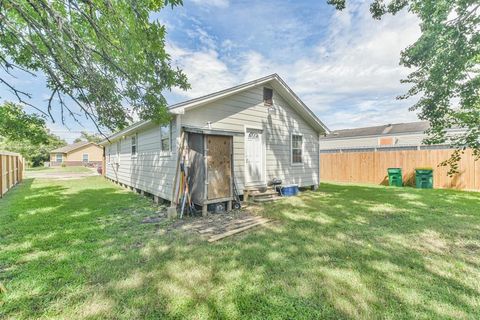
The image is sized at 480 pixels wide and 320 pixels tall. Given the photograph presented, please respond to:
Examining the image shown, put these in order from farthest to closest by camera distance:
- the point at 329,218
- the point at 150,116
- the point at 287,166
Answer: the point at 287,166 → the point at 329,218 → the point at 150,116

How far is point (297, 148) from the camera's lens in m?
9.62

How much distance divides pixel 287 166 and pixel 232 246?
19.3 ft

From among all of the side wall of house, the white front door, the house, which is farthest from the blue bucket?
the side wall of house

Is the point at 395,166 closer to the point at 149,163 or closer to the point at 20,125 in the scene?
the point at 149,163

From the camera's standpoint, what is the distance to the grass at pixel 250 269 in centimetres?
219

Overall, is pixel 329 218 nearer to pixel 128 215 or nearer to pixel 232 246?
pixel 232 246

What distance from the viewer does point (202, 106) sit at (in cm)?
673

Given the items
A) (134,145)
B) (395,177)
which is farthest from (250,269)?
(395,177)

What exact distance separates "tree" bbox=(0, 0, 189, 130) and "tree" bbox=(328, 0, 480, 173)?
5357 millimetres

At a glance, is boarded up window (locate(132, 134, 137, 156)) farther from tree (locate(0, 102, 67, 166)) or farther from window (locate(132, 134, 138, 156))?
tree (locate(0, 102, 67, 166))

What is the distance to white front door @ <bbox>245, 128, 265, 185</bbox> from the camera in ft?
25.8

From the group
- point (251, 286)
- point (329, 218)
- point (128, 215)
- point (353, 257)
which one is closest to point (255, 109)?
point (329, 218)

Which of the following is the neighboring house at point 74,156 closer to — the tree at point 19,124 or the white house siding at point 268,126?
the tree at point 19,124

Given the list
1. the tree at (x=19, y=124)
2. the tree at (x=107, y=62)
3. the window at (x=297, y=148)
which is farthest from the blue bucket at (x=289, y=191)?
the tree at (x=19, y=124)
